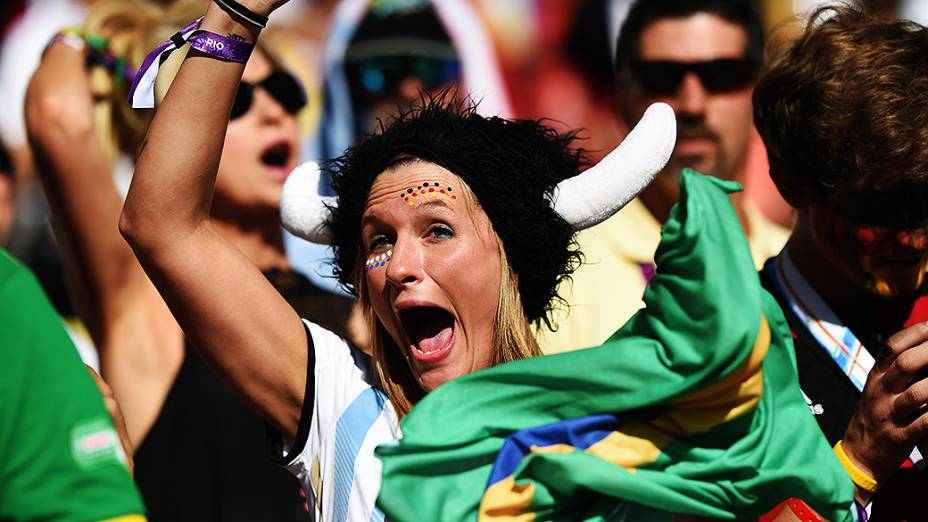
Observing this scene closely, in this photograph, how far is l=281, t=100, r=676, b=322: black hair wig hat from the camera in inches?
88.7

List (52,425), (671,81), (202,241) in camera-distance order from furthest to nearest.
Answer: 1. (671,81)
2. (202,241)
3. (52,425)

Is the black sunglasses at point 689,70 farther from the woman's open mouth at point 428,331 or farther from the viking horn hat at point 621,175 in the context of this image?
the woman's open mouth at point 428,331

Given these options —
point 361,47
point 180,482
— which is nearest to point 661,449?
point 180,482

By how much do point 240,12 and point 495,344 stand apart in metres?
0.71

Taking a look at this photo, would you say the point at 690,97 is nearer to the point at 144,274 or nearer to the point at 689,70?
the point at 689,70

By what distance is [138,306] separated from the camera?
369 centimetres

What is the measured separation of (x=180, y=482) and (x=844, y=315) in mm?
1638

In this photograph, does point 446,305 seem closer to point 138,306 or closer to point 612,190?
point 612,190

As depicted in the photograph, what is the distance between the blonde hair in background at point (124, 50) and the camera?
156 inches

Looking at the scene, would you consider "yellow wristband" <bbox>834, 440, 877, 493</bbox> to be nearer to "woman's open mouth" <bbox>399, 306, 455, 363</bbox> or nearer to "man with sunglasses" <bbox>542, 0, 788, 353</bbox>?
"woman's open mouth" <bbox>399, 306, 455, 363</bbox>

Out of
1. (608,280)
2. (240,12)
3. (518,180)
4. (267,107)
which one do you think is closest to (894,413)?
(518,180)

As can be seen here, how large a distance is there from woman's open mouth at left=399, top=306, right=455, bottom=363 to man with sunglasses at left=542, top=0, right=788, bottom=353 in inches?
54.4

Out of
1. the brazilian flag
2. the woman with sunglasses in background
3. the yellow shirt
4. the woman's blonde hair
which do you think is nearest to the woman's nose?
the woman with sunglasses in background

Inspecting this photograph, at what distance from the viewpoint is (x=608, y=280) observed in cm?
352
